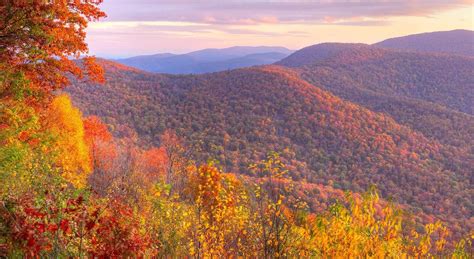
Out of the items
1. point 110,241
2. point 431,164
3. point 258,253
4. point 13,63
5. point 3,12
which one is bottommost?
point 431,164

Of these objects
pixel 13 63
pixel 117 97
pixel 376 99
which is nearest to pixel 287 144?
pixel 117 97

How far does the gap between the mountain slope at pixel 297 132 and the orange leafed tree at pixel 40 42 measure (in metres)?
46.3

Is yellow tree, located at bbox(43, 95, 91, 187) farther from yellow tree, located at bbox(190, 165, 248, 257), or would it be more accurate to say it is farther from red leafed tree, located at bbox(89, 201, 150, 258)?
red leafed tree, located at bbox(89, 201, 150, 258)

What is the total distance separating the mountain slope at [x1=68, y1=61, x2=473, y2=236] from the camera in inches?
2766

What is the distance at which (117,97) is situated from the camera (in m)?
97.8

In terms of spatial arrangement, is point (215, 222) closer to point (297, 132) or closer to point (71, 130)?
point (71, 130)

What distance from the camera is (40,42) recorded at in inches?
473

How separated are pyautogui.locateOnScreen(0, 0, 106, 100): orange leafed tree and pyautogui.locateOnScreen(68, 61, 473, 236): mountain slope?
152ft

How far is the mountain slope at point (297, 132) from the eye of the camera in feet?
230

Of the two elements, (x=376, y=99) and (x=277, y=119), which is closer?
(x=277, y=119)

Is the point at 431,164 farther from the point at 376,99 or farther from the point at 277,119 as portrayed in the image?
the point at 376,99

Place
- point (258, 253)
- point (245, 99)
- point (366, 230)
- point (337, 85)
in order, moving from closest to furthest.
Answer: point (366, 230), point (258, 253), point (245, 99), point (337, 85)

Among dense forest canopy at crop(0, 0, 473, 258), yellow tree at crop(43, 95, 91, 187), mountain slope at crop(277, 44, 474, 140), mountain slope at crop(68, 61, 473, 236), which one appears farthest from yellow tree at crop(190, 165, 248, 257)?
mountain slope at crop(277, 44, 474, 140)

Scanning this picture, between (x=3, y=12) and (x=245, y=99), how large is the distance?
98.8 metres
